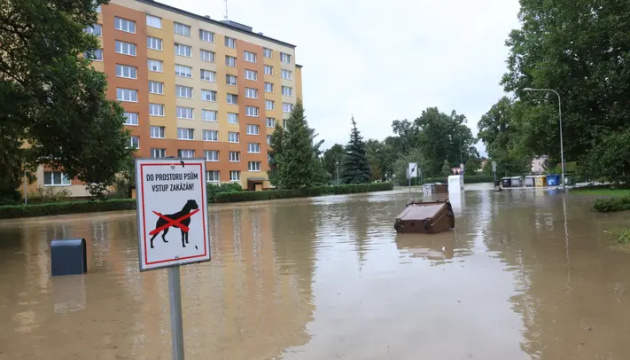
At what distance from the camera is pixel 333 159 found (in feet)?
327

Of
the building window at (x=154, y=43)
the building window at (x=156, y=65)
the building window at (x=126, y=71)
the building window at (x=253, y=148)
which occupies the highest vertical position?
the building window at (x=154, y=43)

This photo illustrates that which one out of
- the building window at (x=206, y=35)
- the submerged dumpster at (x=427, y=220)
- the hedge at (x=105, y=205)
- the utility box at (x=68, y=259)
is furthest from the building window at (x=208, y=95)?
the utility box at (x=68, y=259)

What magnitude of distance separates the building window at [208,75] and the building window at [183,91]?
2852mm

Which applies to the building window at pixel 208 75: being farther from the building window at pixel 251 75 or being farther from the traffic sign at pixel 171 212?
the traffic sign at pixel 171 212

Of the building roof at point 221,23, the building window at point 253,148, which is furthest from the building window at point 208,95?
the building roof at point 221,23

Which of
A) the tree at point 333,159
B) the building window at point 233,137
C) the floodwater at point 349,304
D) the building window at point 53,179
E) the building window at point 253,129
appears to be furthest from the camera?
the tree at point 333,159

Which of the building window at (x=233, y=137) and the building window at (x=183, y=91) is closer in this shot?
the building window at (x=183, y=91)

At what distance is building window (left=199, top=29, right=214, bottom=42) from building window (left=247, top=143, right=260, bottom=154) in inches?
550

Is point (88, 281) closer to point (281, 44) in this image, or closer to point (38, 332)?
point (38, 332)

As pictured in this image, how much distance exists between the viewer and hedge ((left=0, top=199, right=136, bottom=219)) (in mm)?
32656

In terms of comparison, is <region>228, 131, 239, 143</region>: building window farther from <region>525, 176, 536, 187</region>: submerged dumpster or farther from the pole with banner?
the pole with banner

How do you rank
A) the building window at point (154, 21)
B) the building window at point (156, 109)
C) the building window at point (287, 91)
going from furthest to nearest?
the building window at point (287, 91) → the building window at point (154, 21) → the building window at point (156, 109)

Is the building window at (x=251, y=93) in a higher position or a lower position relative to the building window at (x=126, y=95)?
higher

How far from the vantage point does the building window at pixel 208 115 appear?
57.5m
